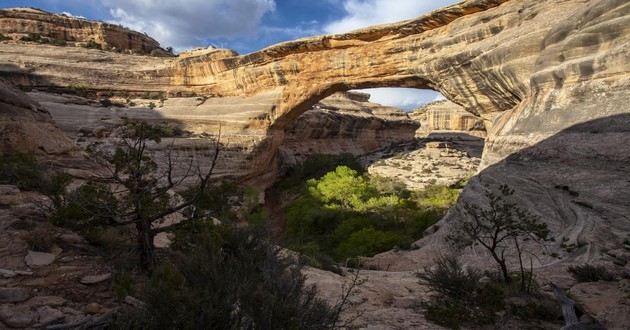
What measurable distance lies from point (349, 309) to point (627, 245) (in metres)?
5.61

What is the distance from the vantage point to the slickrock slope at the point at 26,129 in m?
8.73

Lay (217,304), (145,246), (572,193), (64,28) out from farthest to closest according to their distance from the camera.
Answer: (64,28)
(572,193)
(145,246)
(217,304)

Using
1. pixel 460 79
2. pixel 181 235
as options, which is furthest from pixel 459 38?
pixel 181 235

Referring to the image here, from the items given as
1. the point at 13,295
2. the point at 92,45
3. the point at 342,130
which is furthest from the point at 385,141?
the point at 13,295

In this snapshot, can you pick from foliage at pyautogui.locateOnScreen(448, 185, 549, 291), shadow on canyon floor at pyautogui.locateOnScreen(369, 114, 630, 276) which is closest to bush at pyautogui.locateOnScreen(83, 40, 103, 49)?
shadow on canyon floor at pyautogui.locateOnScreen(369, 114, 630, 276)

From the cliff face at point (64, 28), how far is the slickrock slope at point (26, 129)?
2145 centimetres

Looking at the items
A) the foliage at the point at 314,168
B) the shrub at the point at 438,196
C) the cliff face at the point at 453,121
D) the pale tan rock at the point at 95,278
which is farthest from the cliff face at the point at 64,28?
the cliff face at the point at 453,121

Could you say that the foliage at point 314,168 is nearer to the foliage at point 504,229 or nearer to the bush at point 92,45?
the foliage at point 504,229

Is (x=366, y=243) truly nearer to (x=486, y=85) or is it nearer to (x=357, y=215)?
(x=357, y=215)

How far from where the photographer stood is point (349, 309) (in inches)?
171

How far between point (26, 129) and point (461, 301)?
10.7 meters

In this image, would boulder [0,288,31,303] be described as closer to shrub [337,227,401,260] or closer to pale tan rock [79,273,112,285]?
pale tan rock [79,273,112,285]

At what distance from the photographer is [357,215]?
16172 millimetres

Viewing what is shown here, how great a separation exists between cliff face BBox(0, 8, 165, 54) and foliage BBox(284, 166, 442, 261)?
21.5m
